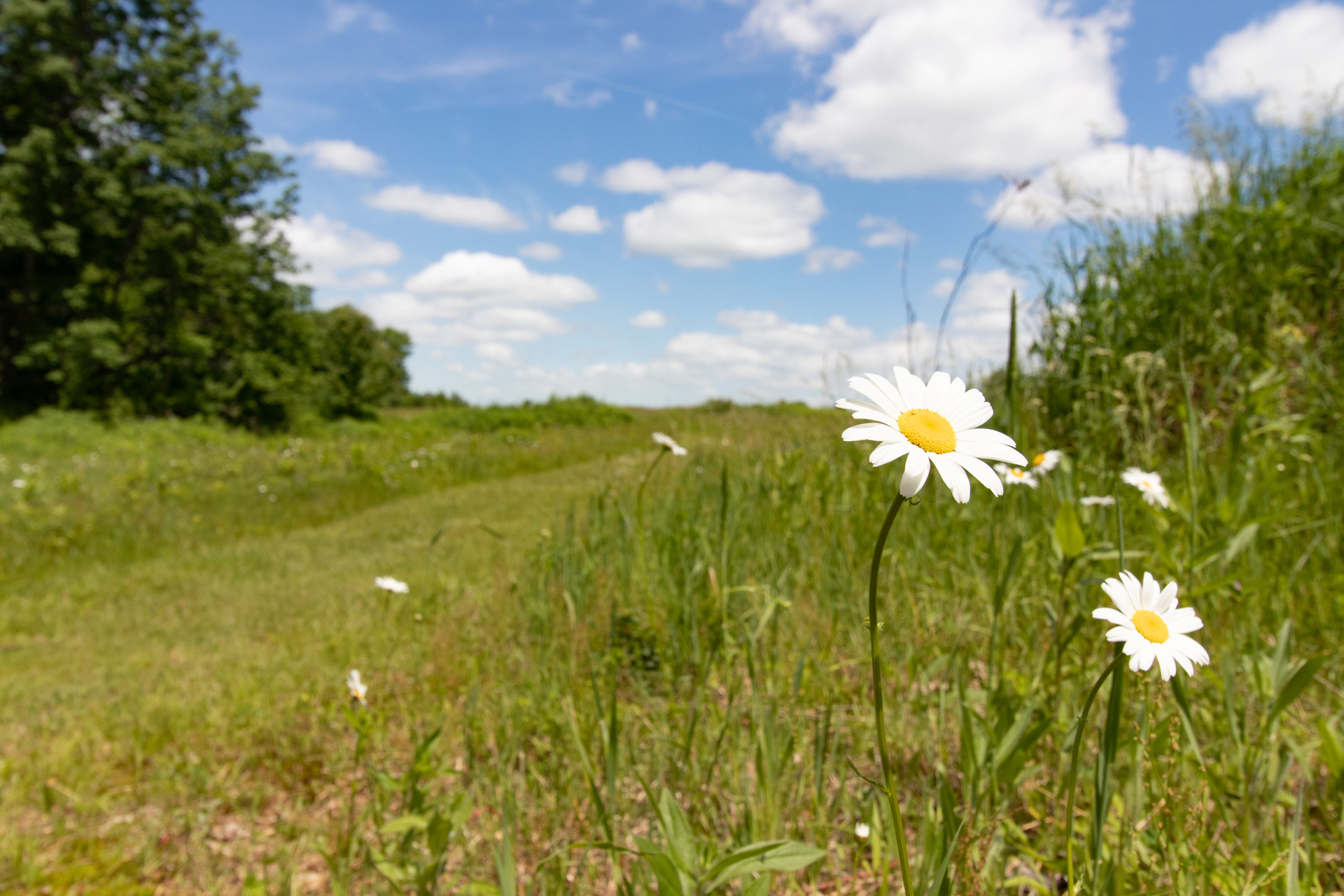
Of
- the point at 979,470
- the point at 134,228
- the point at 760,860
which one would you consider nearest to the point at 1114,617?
the point at 979,470

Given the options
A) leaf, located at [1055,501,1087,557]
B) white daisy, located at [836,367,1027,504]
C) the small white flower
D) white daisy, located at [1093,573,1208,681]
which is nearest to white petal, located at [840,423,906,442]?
white daisy, located at [836,367,1027,504]

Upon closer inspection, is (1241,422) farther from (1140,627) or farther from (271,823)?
(271,823)

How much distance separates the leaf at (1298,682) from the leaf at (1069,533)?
0.34 metres

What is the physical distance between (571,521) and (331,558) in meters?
3.09

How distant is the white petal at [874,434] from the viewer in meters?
0.59

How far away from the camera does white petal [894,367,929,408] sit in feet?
2.27

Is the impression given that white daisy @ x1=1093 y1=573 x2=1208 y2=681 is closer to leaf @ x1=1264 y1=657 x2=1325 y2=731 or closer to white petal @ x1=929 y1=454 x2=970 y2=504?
white petal @ x1=929 y1=454 x2=970 y2=504

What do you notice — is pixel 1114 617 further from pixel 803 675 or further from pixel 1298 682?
pixel 803 675

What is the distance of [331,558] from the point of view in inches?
210

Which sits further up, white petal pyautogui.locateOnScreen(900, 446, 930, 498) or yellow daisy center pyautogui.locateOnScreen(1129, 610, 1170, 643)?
white petal pyautogui.locateOnScreen(900, 446, 930, 498)

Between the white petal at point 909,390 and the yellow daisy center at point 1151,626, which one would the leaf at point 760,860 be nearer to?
the yellow daisy center at point 1151,626

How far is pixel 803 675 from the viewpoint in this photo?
1.99m

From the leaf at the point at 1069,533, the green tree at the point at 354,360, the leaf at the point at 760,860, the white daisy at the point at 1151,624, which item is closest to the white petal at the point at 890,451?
the white daisy at the point at 1151,624

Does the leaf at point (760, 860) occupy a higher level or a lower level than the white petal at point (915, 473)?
lower
